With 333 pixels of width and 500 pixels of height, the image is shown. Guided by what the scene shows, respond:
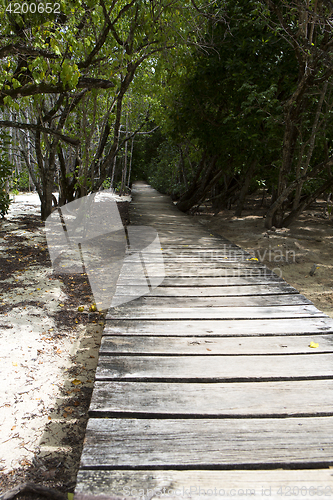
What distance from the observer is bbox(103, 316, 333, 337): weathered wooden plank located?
2346 millimetres

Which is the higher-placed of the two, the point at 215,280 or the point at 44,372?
the point at 215,280

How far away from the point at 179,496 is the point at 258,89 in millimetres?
6665

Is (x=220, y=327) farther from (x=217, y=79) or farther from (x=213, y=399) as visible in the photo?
(x=217, y=79)

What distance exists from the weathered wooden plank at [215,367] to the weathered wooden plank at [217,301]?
801mm

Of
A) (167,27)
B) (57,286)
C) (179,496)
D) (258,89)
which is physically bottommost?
(57,286)

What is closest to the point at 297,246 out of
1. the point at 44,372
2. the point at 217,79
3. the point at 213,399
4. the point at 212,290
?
the point at 212,290

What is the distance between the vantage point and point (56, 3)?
3.67 metres

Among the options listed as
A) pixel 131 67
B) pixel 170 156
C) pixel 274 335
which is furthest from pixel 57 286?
pixel 170 156

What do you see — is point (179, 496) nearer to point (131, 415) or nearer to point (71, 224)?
point (131, 415)

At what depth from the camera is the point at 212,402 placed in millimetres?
1656

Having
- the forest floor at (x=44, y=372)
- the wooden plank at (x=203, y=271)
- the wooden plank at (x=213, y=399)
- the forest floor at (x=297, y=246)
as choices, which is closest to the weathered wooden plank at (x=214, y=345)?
the wooden plank at (x=213, y=399)

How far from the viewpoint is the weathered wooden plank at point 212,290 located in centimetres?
310

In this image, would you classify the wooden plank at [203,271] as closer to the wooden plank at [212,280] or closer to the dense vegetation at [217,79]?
the wooden plank at [212,280]

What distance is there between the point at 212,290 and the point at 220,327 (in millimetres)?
797
